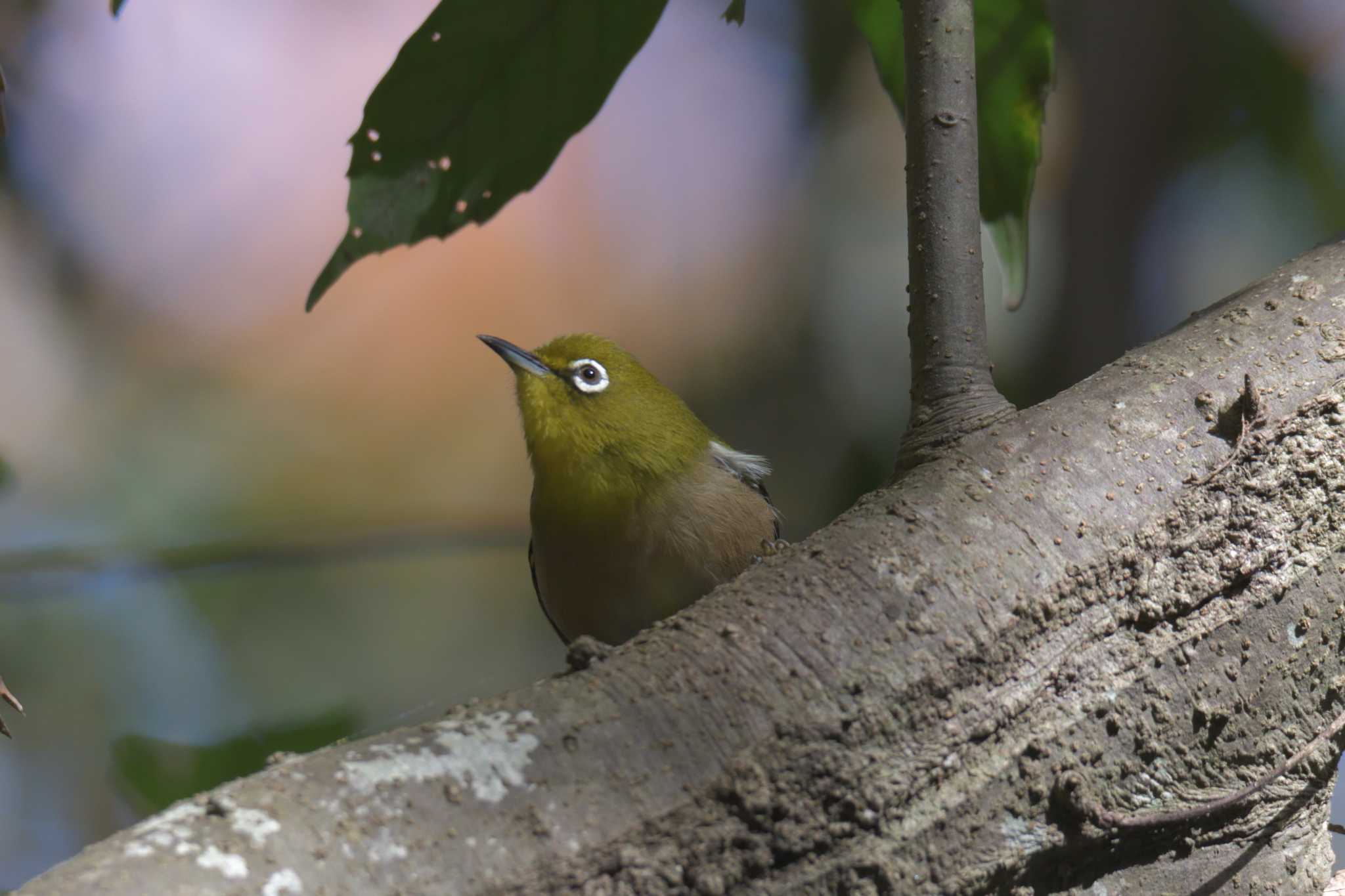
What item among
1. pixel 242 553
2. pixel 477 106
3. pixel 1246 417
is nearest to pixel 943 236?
pixel 1246 417

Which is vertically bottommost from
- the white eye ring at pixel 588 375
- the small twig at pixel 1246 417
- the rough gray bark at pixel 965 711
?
the rough gray bark at pixel 965 711

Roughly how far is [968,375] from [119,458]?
1670 mm

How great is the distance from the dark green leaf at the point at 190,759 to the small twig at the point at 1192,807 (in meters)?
1.47

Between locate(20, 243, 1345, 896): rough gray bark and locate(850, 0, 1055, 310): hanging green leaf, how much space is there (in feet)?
0.95

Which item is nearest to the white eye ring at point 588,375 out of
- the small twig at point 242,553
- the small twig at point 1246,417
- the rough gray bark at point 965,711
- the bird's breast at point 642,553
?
the bird's breast at point 642,553

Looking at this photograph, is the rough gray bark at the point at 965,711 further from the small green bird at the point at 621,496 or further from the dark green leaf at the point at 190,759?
the dark green leaf at the point at 190,759

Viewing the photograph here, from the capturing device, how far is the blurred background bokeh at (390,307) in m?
1.83

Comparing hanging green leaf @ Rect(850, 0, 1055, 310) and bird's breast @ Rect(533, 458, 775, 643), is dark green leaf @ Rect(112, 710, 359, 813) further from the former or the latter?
hanging green leaf @ Rect(850, 0, 1055, 310)

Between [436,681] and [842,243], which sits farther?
[842,243]

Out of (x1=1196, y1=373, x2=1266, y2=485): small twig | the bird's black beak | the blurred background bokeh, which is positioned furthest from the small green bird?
the blurred background bokeh

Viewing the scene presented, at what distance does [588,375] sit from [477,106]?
0.35m

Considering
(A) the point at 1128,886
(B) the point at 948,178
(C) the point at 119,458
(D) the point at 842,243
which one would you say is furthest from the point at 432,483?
(A) the point at 1128,886

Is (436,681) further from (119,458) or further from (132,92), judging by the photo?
(132,92)

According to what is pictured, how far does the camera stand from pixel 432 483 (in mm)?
2051
